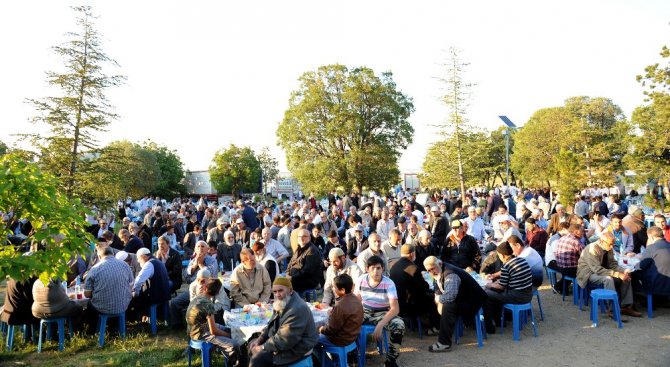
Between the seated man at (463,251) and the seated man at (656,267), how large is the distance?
A: 2.49 m

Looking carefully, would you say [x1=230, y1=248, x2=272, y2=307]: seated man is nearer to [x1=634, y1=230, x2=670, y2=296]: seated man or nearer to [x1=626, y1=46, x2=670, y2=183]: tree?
[x1=634, y1=230, x2=670, y2=296]: seated man

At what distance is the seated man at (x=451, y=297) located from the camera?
18.8 feet

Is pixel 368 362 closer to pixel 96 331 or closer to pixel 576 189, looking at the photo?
pixel 96 331

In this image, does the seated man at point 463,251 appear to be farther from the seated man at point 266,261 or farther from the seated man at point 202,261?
the seated man at point 202,261

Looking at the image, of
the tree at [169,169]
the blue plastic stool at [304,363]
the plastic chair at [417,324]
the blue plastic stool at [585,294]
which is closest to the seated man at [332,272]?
the plastic chair at [417,324]

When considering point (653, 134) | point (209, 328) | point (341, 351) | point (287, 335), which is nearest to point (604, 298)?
point (341, 351)

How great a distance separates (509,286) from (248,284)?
3.71 m

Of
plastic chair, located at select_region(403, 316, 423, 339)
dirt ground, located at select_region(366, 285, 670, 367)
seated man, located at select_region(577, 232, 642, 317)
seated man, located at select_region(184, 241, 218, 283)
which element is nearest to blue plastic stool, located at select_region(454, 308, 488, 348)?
dirt ground, located at select_region(366, 285, 670, 367)

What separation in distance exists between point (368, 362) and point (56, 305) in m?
4.29

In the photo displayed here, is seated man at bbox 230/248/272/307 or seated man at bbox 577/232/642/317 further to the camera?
seated man at bbox 577/232/642/317

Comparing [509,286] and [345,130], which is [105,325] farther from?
[345,130]

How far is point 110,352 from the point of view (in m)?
5.95

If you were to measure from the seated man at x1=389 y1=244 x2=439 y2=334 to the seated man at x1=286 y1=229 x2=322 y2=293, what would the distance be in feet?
5.22

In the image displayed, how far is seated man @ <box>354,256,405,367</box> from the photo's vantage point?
5.09m
